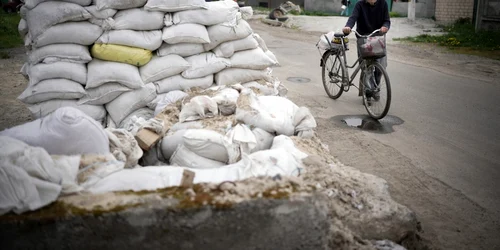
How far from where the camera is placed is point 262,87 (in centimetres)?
486

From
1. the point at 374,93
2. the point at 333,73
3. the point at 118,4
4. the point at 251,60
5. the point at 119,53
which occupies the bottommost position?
the point at 374,93

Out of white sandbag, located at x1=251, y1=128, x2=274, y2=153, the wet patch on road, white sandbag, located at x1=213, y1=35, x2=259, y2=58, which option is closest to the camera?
white sandbag, located at x1=251, y1=128, x2=274, y2=153

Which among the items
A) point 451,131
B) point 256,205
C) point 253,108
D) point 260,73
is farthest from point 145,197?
point 451,131

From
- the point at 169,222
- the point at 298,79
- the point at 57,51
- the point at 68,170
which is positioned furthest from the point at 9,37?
the point at 169,222

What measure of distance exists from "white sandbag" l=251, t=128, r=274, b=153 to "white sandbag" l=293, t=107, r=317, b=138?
0.82 feet

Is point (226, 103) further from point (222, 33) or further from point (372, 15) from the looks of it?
Result: point (372, 15)

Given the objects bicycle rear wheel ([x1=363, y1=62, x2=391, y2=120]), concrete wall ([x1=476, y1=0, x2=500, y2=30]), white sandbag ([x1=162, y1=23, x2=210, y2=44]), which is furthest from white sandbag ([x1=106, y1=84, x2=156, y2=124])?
concrete wall ([x1=476, y1=0, x2=500, y2=30])

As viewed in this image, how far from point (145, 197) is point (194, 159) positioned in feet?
2.72

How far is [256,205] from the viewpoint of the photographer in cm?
224

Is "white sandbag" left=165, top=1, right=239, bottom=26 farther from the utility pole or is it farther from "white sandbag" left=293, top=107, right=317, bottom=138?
the utility pole

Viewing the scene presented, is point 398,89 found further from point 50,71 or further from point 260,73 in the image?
point 50,71

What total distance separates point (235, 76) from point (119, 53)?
1.24m

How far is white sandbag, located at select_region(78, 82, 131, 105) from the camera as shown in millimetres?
4305

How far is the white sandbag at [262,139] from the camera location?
342cm
